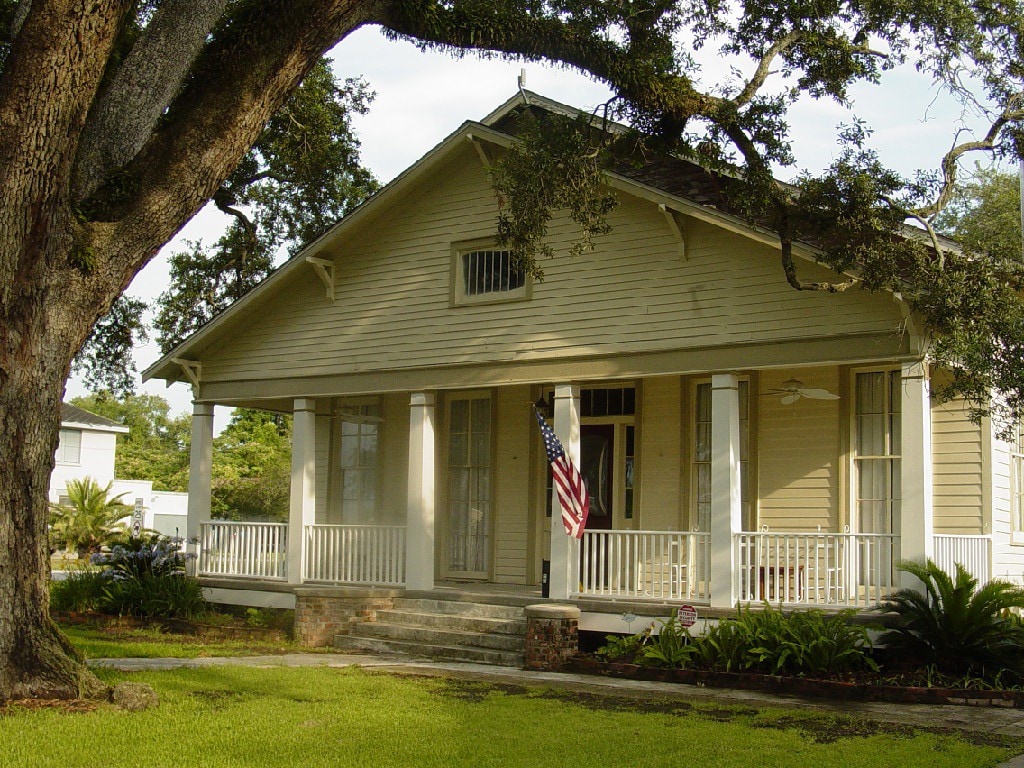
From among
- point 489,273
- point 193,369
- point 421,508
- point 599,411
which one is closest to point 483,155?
point 489,273

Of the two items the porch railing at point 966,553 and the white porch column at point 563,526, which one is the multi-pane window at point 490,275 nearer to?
the white porch column at point 563,526

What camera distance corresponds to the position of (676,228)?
13570mm

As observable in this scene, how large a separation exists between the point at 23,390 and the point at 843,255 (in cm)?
770

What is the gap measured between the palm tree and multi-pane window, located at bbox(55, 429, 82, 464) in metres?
14.7

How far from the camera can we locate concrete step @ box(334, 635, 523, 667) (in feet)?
44.3

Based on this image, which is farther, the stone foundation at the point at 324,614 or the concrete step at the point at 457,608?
the stone foundation at the point at 324,614

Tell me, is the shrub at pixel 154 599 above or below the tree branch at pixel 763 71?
below

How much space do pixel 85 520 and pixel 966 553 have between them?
89.6 ft

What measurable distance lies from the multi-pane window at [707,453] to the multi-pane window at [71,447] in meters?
39.0

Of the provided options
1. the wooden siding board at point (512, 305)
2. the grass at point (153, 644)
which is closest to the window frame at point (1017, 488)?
the wooden siding board at point (512, 305)

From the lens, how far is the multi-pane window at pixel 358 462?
1850 centimetres

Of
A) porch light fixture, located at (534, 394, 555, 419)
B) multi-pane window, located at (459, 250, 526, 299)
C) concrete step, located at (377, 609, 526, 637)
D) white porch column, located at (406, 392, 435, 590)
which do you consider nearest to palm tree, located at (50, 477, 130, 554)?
white porch column, located at (406, 392, 435, 590)

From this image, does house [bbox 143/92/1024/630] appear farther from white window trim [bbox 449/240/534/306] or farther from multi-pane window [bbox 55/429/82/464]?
multi-pane window [bbox 55/429/82/464]

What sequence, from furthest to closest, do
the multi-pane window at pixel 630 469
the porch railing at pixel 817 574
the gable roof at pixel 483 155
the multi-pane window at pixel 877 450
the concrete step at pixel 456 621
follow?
the multi-pane window at pixel 630 469
the concrete step at pixel 456 621
the multi-pane window at pixel 877 450
the gable roof at pixel 483 155
the porch railing at pixel 817 574
